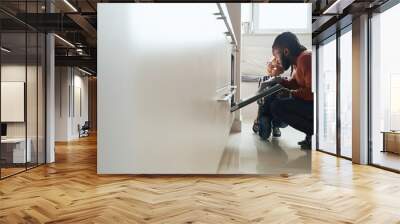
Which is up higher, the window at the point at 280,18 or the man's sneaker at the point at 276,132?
the window at the point at 280,18

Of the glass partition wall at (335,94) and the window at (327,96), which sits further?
the window at (327,96)

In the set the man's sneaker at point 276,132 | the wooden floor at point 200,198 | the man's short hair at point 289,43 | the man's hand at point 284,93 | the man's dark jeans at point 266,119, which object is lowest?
the wooden floor at point 200,198

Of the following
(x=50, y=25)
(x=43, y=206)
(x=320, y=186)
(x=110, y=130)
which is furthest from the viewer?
(x=50, y=25)

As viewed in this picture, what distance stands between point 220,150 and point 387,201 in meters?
2.54

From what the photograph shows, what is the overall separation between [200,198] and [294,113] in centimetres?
238

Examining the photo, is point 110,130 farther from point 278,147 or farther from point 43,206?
point 278,147

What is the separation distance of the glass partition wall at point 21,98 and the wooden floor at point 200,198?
0.47m

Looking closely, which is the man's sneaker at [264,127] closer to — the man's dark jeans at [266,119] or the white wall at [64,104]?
the man's dark jeans at [266,119]

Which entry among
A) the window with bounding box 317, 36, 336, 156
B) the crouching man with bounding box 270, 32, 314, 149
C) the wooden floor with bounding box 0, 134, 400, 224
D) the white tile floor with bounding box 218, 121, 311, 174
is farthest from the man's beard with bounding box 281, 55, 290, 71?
the window with bounding box 317, 36, 336, 156

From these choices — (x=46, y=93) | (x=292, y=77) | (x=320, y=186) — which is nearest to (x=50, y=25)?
(x=46, y=93)

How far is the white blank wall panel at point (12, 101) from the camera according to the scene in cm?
608

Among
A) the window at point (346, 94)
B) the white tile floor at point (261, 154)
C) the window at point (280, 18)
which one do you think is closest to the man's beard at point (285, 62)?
the window at point (280, 18)

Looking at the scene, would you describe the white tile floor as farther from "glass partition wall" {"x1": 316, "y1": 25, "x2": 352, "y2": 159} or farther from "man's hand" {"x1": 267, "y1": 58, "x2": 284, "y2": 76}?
"glass partition wall" {"x1": 316, "y1": 25, "x2": 352, "y2": 159}

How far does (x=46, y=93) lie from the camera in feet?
25.7
